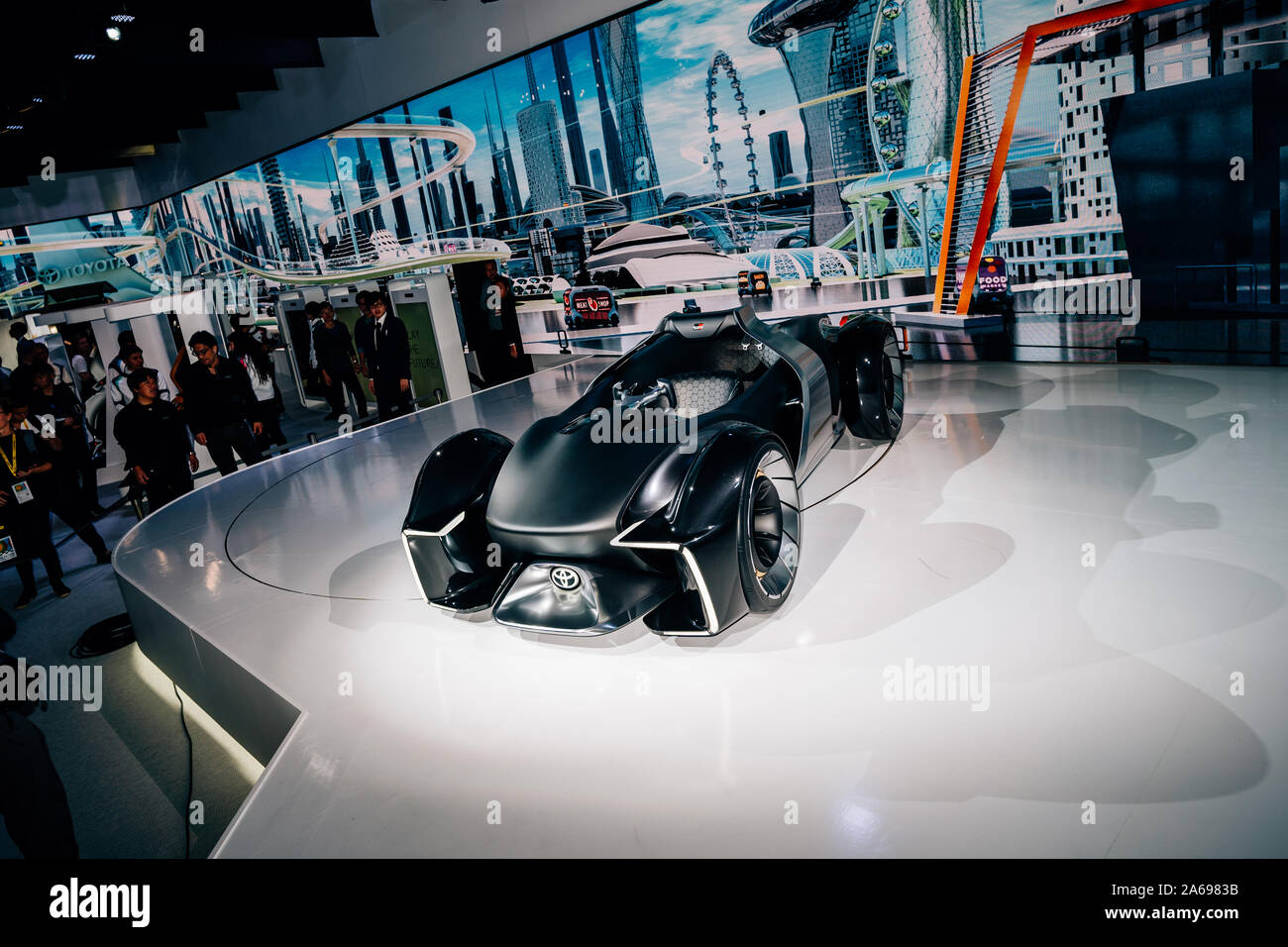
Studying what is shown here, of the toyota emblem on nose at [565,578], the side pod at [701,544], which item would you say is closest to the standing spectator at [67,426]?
the toyota emblem on nose at [565,578]

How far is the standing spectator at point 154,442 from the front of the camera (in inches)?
199

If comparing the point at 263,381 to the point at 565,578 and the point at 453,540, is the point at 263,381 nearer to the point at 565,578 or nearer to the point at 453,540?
the point at 453,540

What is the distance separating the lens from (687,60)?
7367mm

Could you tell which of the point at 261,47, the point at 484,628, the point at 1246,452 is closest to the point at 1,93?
the point at 261,47

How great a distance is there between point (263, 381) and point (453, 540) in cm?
598

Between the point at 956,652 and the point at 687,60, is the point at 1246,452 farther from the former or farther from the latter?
the point at 687,60

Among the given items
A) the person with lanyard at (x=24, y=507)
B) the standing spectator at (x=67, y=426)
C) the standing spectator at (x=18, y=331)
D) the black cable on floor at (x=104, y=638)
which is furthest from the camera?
the standing spectator at (x=18, y=331)

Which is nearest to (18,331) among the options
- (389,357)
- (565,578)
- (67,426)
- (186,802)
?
(67,426)

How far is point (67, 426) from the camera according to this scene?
569cm

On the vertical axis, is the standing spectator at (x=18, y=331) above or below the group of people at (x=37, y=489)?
above

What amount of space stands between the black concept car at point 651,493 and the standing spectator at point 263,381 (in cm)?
504

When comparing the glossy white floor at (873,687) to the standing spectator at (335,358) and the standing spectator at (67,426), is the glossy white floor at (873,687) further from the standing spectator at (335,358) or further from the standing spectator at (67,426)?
the standing spectator at (335,358)

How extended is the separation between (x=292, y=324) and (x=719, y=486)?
9589 mm
